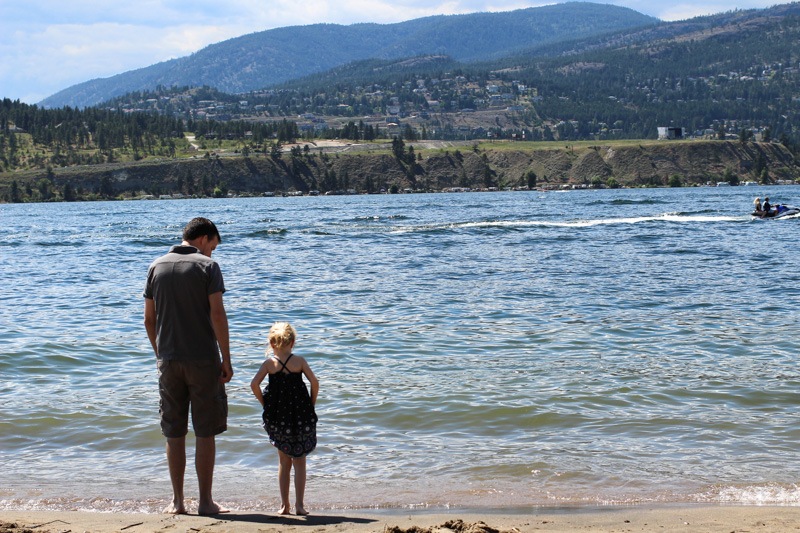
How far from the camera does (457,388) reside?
14.6m

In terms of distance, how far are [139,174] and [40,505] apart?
18825 centimetres

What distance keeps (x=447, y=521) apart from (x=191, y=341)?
3.09 m

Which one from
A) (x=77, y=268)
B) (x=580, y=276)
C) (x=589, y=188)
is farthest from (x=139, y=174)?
(x=580, y=276)

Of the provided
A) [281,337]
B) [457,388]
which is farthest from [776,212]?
[281,337]

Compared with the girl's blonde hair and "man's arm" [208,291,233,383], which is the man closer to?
"man's arm" [208,291,233,383]

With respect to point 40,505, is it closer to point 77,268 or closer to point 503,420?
point 503,420

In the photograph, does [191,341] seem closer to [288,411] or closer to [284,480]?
[288,411]

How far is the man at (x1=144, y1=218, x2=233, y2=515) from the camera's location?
9.02 meters

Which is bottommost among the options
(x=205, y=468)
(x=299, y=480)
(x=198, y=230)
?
(x=299, y=480)

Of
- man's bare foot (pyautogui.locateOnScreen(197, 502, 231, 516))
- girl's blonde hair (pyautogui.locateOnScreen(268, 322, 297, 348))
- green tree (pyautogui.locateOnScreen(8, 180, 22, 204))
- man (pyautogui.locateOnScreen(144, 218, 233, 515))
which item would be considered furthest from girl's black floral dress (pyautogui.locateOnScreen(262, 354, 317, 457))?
green tree (pyautogui.locateOnScreen(8, 180, 22, 204))

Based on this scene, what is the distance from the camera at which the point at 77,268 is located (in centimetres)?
3884

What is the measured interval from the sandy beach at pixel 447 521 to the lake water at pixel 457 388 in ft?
1.49

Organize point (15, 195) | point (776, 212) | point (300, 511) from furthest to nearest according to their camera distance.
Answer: point (15, 195), point (776, 212), point (300, 511)

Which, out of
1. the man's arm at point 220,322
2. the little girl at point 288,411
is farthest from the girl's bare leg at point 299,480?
the man's arm at point 220,322
